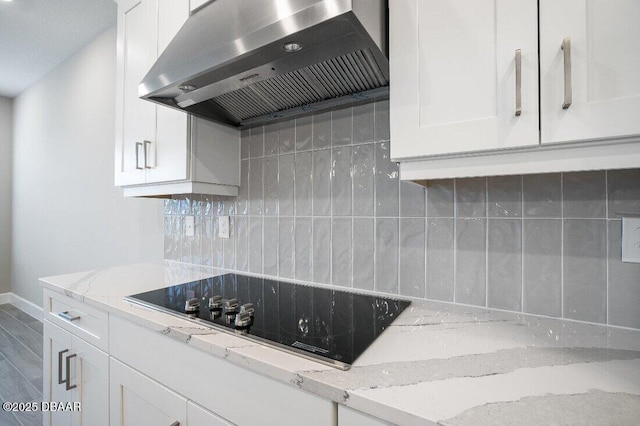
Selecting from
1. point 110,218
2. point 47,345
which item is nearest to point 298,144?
point 47,345

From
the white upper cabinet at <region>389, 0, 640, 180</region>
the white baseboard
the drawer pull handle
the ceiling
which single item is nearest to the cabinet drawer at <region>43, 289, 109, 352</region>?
the drawer pull handle

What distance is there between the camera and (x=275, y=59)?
2.97 feet

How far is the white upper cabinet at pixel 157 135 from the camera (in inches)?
53.6

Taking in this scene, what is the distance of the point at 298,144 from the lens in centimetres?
138

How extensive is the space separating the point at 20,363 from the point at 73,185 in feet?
5.03

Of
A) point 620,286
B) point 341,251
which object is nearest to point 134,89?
point 341,251

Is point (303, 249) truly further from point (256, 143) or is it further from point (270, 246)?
point (256, 143)

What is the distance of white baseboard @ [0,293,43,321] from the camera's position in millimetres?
3361

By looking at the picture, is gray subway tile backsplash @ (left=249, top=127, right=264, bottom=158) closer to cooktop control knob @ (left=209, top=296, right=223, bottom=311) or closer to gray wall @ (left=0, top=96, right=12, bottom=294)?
cooktop control knob @ (left=209, top=296, right=223, bottom=311)

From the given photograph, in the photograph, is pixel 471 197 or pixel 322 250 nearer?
pixel 471 197

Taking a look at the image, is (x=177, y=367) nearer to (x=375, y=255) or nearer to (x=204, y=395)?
(x=204, y=395)

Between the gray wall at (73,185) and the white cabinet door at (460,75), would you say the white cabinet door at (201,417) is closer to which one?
the white cabinet door at (460,75)

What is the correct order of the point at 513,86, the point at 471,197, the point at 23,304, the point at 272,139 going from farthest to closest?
the point at 23,304
the point at 272,139
the point at 471,197
the point at 513,86

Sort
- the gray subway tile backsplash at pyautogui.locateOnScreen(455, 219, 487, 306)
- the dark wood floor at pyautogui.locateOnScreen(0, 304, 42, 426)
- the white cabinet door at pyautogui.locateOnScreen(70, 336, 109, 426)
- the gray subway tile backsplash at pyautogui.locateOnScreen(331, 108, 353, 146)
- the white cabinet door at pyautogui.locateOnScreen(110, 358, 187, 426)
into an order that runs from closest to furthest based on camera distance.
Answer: the white cabinet door at pyautogui.locateOnScreen(110, 358, 187, 426), the gray subway tile backsplash at pyautogui.locateOnScreen(455, 219, 487, 306), the white cabinet door at pyautogui.locateOnScreen(70, 336, 109, 426), the gray subway tile backsplash at pyautogui.locateOnScreen(331, 108, 353, 146), the dark wood floor at pyautogui.locateOnScreen(0, 304, 42, 426)
